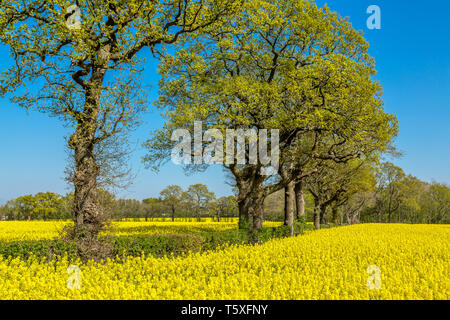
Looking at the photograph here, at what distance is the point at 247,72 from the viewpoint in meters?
22.3

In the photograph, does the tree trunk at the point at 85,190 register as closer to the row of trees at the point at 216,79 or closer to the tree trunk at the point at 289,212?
the row of trees at the point at 216,79

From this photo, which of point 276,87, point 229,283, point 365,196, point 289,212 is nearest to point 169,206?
point 365,196

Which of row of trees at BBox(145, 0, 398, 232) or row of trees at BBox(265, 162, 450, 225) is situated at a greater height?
row of trees at BBox(145, 0, 398, 232)

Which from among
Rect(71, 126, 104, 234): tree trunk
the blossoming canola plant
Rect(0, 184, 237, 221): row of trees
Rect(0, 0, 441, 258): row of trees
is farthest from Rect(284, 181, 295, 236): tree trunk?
Rect(0, 184, 237, 221): row of trees

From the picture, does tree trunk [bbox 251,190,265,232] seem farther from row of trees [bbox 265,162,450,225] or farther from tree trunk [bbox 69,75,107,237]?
tree trunk [bbox 69,75,107,237]

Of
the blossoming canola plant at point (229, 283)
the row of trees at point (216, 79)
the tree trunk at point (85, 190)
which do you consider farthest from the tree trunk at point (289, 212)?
the tree trunk at point (85, 190)

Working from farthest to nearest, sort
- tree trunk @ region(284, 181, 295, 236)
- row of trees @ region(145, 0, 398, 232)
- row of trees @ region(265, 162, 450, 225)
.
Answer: row of trees @ region(265, 162, 450, 225), tree trunk @ region(284, 181, 295, 236), row of trees @ region(145, 0, 398, 232)

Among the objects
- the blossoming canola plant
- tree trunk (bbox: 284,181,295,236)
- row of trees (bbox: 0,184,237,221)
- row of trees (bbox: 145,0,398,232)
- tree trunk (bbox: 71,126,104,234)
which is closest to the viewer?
the blossoming canola plant

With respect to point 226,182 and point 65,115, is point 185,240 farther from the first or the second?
point 226,182

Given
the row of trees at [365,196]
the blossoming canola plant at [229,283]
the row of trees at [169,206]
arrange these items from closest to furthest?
the blossoming canola plant at [229,283] → the row of trees at [365,196] → the row of trees at [169,206]

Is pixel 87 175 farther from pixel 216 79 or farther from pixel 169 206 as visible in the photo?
pixel 169 206

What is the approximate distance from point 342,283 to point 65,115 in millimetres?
11679

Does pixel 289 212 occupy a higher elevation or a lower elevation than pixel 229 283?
higher

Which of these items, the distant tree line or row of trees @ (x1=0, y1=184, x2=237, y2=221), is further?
row of trees @ (x1=0, y1=184, x2=237, y2=221)
